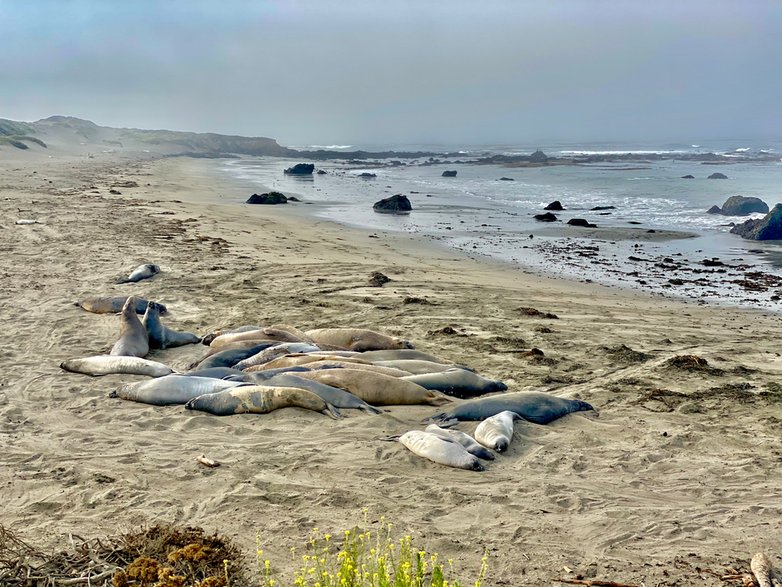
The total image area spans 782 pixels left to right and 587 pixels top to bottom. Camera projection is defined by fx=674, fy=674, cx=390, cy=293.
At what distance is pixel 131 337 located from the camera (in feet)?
26.3

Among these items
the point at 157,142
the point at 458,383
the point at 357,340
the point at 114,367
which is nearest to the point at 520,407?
the point at 458,383

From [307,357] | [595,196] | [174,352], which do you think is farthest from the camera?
[595,196]

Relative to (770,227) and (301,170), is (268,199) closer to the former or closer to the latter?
(770,227)

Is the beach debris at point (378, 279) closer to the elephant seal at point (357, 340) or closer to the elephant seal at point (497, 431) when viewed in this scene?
the elephant seal at point (357, 340)

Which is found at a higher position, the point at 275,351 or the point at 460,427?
the point at 275,351

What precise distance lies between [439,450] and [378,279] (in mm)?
6668

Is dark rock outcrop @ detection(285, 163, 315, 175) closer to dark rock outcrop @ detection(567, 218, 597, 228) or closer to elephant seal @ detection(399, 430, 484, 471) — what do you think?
dark rock outcrop @ detection(567, 218, 597, 228)

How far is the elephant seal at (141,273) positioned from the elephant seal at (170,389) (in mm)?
5077

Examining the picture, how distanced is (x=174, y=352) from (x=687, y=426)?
226 inches

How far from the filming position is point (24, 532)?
13.1ft

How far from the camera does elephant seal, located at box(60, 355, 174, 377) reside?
7.13 m

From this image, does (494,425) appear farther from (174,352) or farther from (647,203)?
(647,203)

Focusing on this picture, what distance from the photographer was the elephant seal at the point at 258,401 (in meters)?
6.20

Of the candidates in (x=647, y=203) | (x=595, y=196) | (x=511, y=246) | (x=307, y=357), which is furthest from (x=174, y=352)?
(x=595, y=196)
